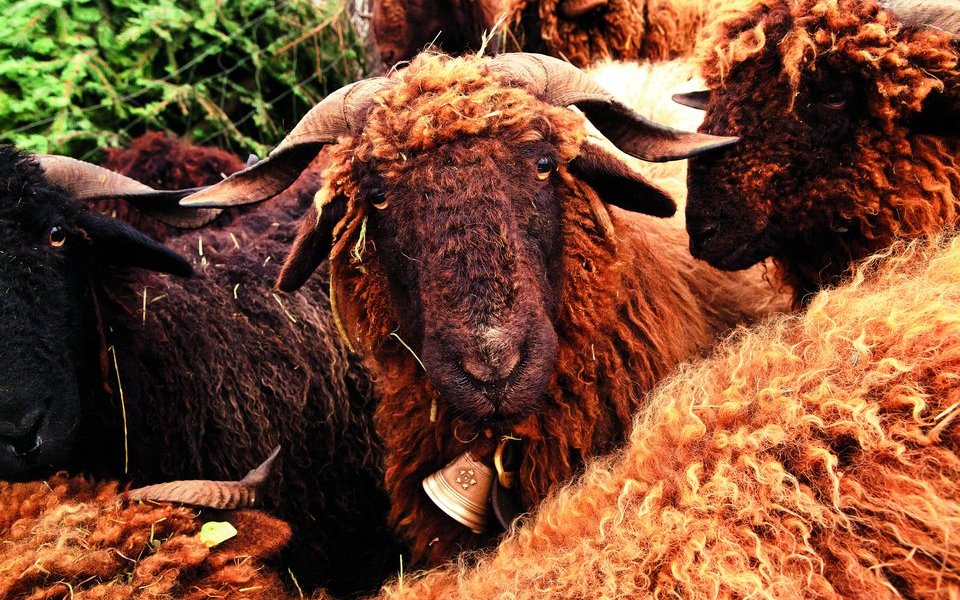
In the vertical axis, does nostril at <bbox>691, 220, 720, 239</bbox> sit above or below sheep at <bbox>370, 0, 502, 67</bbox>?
below

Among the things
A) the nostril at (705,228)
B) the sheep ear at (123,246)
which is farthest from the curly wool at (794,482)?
the sheep ear at (123,246)

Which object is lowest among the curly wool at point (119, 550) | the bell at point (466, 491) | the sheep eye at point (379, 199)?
the bell at point (466, 491)

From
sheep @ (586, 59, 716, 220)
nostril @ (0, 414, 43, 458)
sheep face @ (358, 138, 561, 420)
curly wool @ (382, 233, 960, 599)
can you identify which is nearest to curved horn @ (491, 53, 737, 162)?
sheep face @ (358, 138, 561, 420)

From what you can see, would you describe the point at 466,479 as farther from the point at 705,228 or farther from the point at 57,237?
the point at 57,237

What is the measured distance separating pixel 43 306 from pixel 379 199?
5.00ft

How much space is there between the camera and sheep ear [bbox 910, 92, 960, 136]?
9.27 feet

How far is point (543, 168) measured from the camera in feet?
9.23

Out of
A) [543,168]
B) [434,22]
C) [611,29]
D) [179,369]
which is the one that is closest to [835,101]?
[543,168]

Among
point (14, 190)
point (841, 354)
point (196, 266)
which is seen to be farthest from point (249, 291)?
point (841, 354)

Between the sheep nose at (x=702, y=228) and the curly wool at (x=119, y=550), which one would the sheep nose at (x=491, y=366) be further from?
the sheep nose at (x=702, y=228)

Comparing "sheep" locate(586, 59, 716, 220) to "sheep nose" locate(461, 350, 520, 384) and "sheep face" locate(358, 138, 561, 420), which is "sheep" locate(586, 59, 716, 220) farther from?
"sheep nose" locate(461, 350, 520, 384)

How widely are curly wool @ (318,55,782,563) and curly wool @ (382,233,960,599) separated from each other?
363 mm

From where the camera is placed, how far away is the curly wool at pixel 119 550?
8.05ft

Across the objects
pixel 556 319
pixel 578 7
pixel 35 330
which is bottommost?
pixel 556 319
